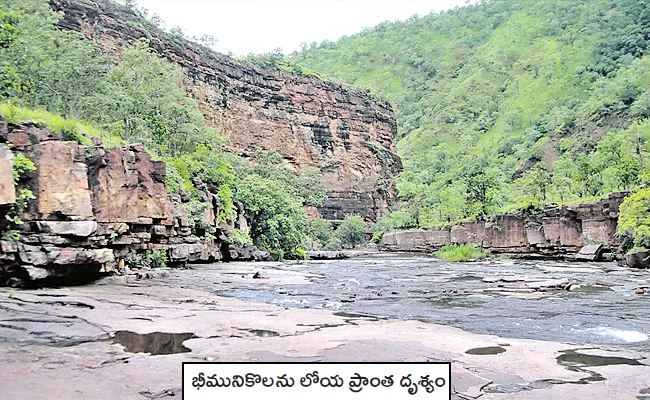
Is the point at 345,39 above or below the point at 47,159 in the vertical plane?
above

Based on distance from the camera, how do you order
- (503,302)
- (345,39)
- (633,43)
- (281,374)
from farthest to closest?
(345,39) → (633,43) → (503,302) → (281,374)

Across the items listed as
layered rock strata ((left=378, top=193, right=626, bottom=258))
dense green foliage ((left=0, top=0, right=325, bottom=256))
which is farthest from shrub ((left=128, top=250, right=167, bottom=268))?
layered rock strata ((left=378, top=193, right=626, bottom=258))

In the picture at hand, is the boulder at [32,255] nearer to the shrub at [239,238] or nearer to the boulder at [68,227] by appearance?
the boulder at [68,227]

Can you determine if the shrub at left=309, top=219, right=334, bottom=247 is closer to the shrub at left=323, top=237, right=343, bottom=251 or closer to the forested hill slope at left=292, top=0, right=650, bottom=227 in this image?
the shrub at left=323, top=237, right=343, bottom=251

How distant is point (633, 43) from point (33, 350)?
110 m

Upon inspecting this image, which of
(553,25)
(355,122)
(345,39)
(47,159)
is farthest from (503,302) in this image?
(345,39)

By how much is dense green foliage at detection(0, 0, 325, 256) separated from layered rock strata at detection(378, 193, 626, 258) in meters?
18.2

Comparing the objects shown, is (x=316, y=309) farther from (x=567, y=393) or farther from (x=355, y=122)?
(x=355, y=122)

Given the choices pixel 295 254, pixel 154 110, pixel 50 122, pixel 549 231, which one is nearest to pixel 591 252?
pixel 549 231

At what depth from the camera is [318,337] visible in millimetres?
7281

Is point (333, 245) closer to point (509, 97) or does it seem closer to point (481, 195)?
point (481, 195)

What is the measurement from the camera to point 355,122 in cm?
→ 9412

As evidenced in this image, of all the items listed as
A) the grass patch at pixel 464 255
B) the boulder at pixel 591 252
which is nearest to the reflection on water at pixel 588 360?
the boulder at pixel 591 252

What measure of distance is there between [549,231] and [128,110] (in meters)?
32.1
